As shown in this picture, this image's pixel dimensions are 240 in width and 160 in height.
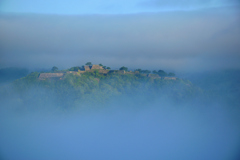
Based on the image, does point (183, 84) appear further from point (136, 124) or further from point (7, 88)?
point (7, 88)

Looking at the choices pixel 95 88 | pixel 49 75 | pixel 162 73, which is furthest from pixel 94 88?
pixel 162 73

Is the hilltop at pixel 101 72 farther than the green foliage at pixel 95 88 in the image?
Yes

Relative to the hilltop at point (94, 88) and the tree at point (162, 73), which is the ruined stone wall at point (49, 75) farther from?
the tree at point (162, 73)

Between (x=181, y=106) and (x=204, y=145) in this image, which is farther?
(x=181, y=106)

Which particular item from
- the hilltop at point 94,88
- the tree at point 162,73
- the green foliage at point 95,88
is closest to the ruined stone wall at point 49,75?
the hilltop at point 94,88

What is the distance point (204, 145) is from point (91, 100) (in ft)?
23.9

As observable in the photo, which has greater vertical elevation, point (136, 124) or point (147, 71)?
point (147, 71)

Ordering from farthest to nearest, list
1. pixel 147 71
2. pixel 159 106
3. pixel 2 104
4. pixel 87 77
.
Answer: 1. pixel 147 71
2. pixel 87 77
3. pixel 159 106
4. pixel 2 104

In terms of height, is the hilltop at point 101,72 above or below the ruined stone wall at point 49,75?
above

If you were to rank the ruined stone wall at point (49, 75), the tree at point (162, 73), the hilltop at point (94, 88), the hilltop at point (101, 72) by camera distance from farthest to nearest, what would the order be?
1. the tree at point (162, 73)
2. the hilltop at point (101, 72)
3. the ruined stone wall at point (49, 75)
4. the hilltop at point (94, 88)

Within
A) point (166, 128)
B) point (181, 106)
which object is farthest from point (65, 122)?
point (181, 106)

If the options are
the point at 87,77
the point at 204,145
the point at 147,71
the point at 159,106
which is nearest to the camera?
the point at 204,145

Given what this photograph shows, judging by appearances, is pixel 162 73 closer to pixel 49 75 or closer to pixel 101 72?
pixel 101 72

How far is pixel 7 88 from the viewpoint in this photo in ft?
54.7
